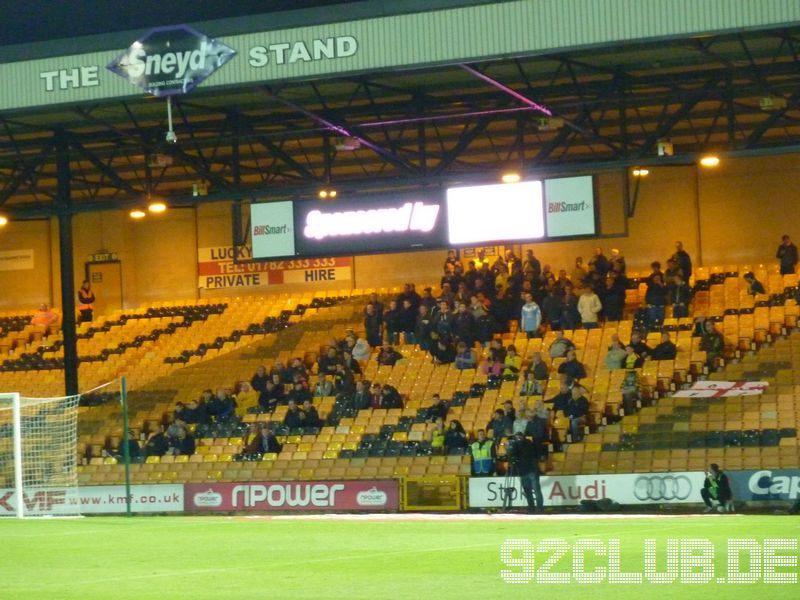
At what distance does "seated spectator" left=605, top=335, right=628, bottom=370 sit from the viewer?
91.8 feet

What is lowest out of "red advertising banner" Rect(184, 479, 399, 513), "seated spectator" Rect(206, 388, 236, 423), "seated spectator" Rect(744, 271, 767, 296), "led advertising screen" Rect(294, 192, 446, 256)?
"red advertising banner" Rect(184, 479, 399, 513)

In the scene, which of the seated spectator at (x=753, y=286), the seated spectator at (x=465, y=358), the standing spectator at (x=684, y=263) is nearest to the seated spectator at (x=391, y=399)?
the seated spectator at (x=465, y=358)

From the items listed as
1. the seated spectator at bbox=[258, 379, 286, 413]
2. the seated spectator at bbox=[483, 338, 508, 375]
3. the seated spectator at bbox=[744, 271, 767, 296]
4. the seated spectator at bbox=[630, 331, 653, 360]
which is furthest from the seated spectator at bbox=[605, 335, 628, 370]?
the seated spectator at bbox=[258, 379, 286, 413]

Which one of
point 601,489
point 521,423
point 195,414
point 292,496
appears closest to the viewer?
point 601,489

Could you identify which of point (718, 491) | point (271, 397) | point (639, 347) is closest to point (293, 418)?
point (271, 397)

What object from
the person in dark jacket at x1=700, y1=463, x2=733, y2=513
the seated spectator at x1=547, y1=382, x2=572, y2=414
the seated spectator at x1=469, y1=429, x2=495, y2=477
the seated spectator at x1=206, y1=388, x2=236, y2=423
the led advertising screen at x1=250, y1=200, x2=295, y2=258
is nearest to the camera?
the person in dark jacket at x1=700, y1=463, x2=733, y2=513

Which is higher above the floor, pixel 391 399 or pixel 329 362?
pixel 329 362

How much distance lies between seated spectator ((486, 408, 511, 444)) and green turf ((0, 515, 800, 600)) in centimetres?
658

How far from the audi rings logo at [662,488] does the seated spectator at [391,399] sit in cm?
655

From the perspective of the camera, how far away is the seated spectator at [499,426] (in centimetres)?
2609

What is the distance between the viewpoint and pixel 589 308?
3016cm

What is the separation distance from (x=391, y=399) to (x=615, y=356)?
4.78 m

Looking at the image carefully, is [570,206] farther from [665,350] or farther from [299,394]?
[299,394]

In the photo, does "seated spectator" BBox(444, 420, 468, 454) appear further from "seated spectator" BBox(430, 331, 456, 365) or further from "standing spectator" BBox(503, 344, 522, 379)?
"seated spectator" BBox(430, 331, 456, 365)
